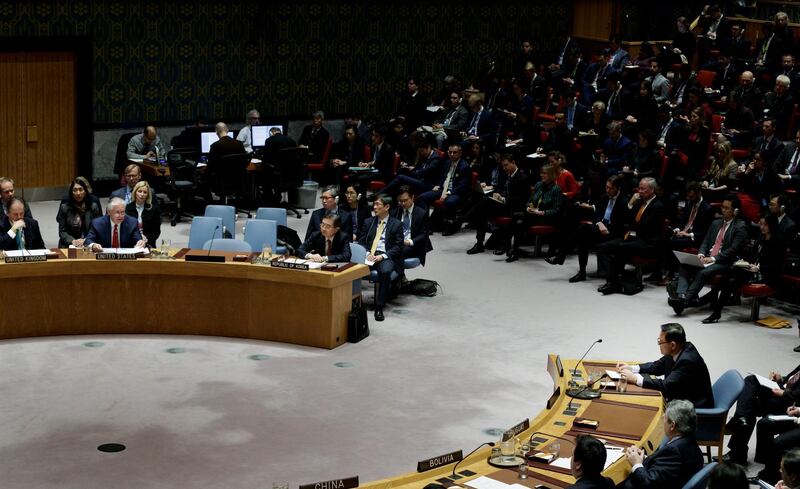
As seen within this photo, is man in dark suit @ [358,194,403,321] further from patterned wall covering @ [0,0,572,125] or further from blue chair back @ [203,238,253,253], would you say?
patterned wall covering @ [0,0,572,125]

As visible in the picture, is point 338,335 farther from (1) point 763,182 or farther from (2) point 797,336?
(1) point 763,182

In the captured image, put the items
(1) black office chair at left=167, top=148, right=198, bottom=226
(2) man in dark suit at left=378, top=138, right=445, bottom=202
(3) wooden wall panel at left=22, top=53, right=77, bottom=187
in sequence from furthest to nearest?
(3) wooden wall panel at left=22, top=53, right=77, bottom=187 → (1) black office chair at left=167, top=148, right=198, bottom=226 → (2) man in dark suit at left=378, top=138, right=445, bottom=202

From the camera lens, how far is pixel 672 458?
22.7 feet

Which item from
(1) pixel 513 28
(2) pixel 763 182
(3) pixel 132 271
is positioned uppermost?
(1) pixel 513 28

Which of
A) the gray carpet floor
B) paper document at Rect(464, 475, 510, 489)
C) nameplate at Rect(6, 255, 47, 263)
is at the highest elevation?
nameplate at Rect(6, 255, 47, 263)

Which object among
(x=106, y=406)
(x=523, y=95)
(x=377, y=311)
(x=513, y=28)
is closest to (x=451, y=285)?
(x=377, y=311)

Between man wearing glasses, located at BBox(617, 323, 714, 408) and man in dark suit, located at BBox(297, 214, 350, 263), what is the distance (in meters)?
4.05

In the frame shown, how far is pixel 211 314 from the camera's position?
458 inches

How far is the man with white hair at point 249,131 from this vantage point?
1831 centimetres

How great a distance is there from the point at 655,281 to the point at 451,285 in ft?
8.08

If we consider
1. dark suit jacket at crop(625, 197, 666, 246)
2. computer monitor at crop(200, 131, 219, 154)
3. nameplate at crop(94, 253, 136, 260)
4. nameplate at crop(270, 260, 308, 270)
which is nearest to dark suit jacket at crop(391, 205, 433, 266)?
nameplate at crop(270, 260, 308, 270)

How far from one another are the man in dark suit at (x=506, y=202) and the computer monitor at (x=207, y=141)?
435cm

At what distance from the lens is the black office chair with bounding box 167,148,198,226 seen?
16719mm

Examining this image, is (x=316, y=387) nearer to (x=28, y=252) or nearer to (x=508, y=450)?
(x=28, y=252)
